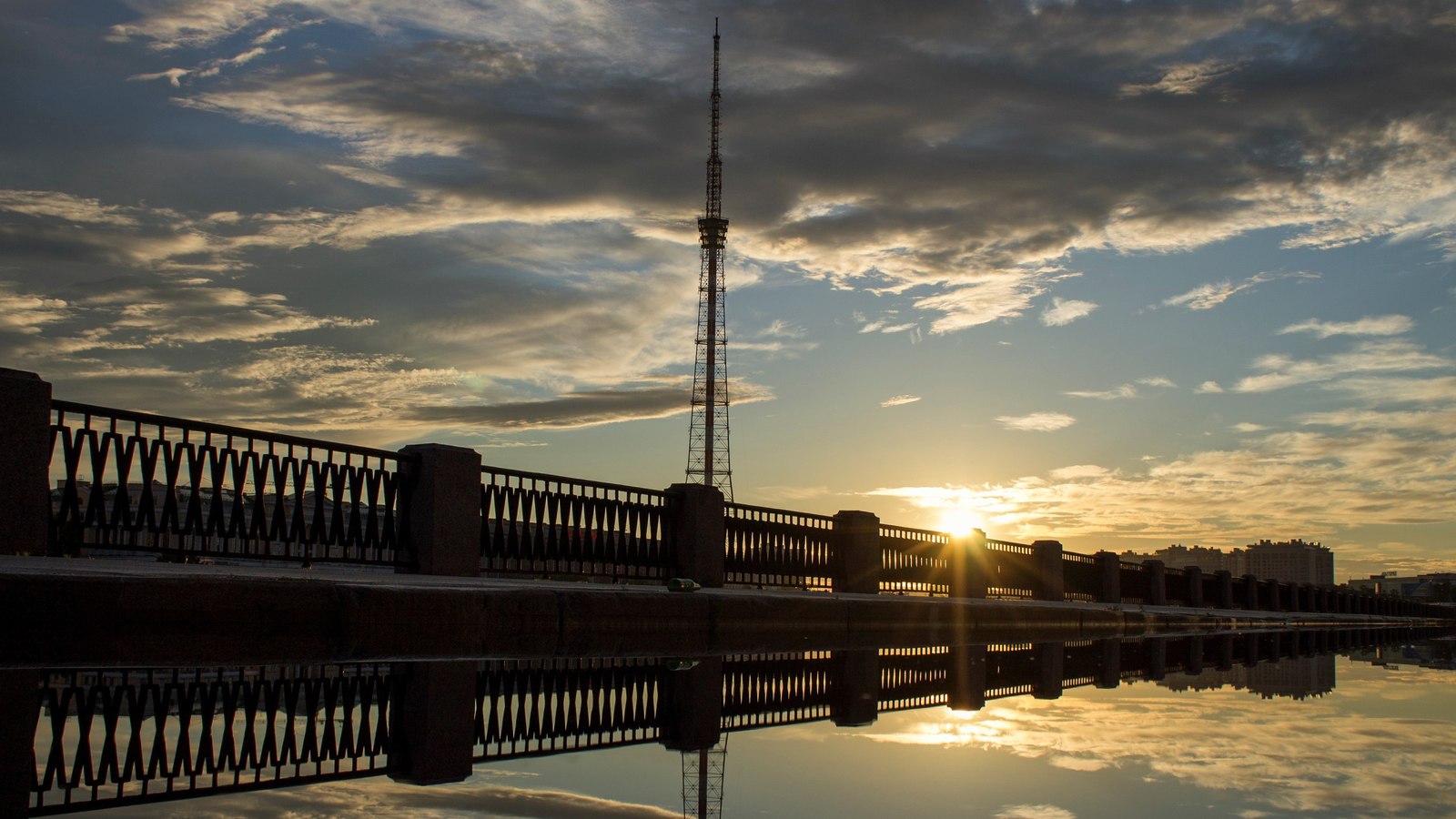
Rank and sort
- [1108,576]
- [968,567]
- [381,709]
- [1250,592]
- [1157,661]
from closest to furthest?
[381,709] < [1157,661] < [968,567] < [1108,576] < [1250,592]

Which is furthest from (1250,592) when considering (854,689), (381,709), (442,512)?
(381,709)

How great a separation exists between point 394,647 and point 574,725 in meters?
4.18

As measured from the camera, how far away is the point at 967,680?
1151 centimetres

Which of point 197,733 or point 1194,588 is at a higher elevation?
point 1194,588

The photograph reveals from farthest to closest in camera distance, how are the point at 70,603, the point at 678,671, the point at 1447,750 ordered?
the point at 678,671 < the point at 70,603 < the point at 1447,750

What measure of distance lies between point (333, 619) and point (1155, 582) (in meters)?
47.7

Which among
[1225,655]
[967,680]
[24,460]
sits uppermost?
[24,460]

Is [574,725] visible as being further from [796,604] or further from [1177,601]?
[1177,601]

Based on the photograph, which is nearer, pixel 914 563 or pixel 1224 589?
pixel 914 563

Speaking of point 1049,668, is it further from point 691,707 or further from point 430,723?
point 430,723

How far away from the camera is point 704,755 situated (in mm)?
6375

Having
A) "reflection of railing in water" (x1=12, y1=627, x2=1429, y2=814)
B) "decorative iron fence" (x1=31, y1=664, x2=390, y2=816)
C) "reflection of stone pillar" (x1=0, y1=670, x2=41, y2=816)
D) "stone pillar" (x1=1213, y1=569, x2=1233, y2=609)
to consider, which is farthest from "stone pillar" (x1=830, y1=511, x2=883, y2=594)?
"stone pillar" (x1=1213, y1=569, x2=1233, y2=609)

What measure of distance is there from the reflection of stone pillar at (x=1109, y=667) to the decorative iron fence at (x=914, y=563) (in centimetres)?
1190

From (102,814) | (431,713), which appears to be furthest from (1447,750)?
(102,814)
